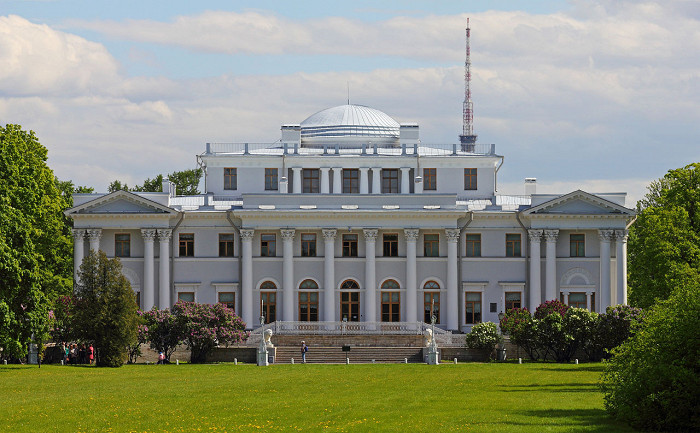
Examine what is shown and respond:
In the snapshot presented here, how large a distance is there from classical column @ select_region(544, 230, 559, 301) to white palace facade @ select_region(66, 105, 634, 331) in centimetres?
8

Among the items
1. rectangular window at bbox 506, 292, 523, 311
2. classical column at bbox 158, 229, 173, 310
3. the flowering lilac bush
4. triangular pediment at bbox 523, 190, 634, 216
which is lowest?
the flowering lilac bush

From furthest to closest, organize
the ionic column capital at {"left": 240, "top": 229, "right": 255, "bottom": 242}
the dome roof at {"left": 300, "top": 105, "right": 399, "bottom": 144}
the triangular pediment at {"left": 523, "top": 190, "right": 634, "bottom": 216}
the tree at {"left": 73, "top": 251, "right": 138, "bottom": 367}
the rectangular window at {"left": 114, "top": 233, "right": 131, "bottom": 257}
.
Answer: the dome roof at {"left": 300, "top": 105, "right": 399, "bottom": 144} → the rectangular window at {"left": 114, "top": 233, "right": 131, "bottom": 257} → the ionic column capital at {"left": 240, "top": 229, "right": 255, "bottom": 242} → the triangular pediment at {"left": 523, "top": 190, "right": 634, "bottom": 216} → the tree at {"left": 73, "top": 251, "right": 138, "bottom": 367}

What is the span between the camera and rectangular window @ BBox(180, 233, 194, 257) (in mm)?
76125

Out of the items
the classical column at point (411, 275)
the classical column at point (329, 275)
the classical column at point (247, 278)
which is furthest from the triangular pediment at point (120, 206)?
the classical column at point (411, 275)

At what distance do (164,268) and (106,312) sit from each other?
17552 mm

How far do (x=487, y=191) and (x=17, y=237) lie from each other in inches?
1418

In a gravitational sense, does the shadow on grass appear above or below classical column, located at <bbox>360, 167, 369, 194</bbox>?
below

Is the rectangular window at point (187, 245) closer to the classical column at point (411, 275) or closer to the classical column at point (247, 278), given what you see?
the classical column at point (247, 278)

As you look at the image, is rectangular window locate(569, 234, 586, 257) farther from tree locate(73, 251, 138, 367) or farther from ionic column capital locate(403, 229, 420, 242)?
tree locate(73, 251, 138, 367)

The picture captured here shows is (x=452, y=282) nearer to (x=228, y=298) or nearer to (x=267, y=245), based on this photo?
(x=267, y=245)

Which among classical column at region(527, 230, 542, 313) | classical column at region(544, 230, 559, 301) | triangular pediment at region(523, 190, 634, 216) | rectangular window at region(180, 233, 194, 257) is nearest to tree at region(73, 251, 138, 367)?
rectangular window at region(180, 233, 194, 257)

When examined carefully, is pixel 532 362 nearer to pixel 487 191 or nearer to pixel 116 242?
pixel 487 191

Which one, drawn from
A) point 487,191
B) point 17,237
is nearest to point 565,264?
point 487,191

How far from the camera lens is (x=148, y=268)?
7475 cm
